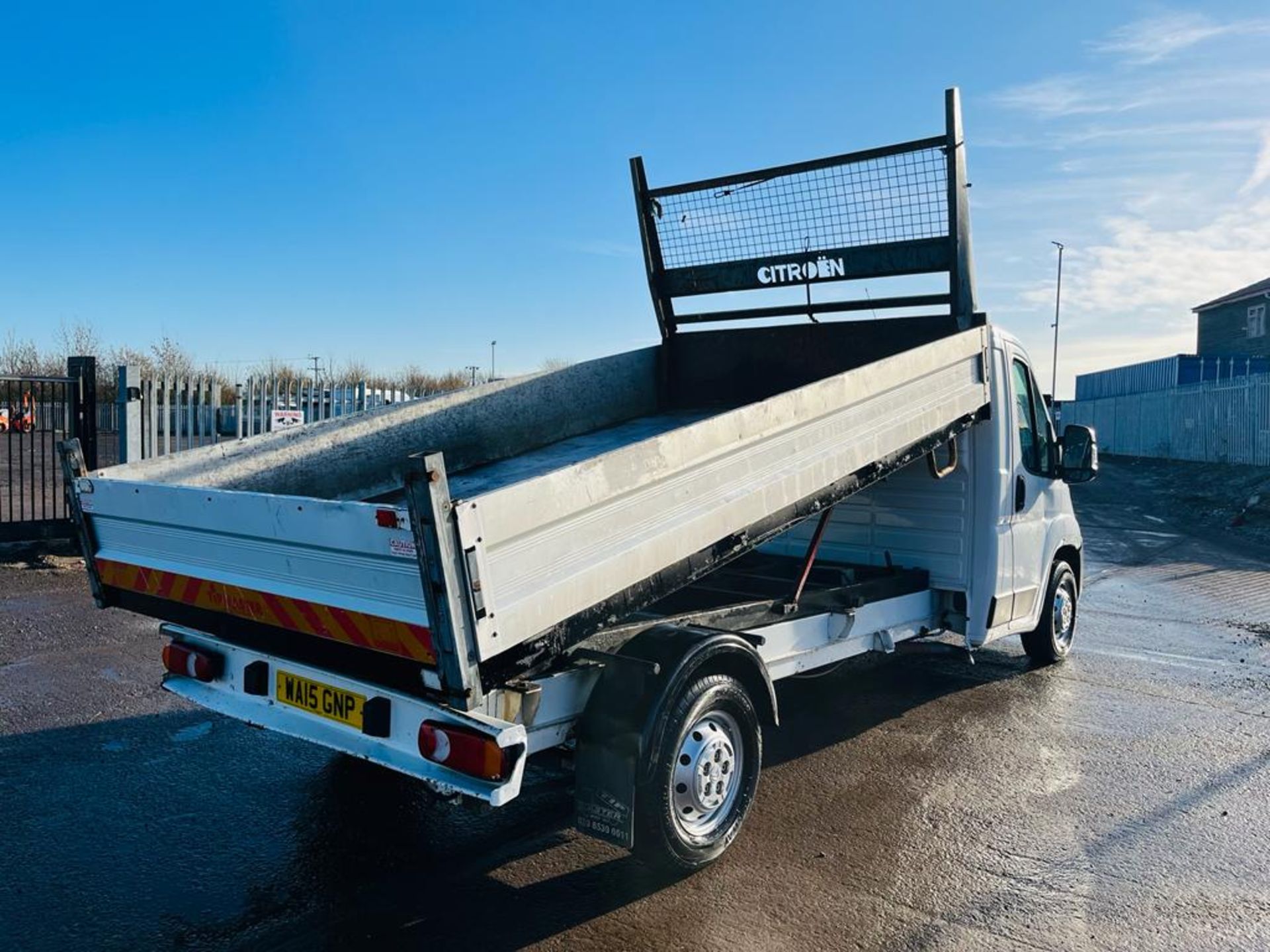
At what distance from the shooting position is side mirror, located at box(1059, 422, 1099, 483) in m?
6.47

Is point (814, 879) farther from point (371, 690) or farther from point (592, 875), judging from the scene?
point (371, 690)

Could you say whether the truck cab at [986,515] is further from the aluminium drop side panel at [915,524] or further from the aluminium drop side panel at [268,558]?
the aluminium drop side panel at [268,558]

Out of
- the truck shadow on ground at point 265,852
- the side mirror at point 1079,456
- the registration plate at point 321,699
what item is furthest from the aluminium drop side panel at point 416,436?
the side mirror at point 1079,456

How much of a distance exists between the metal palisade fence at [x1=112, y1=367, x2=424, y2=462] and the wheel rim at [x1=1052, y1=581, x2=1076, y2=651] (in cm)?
751

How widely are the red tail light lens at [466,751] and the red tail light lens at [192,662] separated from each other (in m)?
1.26

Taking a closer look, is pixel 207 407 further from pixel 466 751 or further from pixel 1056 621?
pixel 466 751

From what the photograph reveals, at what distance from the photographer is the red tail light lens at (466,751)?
3059 millimetres

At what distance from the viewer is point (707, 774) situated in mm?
3871

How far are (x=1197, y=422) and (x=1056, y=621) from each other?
25207mm

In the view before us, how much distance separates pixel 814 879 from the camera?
3.89 m

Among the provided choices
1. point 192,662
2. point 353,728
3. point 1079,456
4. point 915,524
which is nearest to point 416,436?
point 192,662

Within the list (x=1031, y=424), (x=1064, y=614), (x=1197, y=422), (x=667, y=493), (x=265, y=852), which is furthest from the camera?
(x=1197, y=422)

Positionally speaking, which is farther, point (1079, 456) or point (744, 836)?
point (1079, 456)

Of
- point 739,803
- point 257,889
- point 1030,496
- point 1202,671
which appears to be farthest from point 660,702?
point 1202,671
